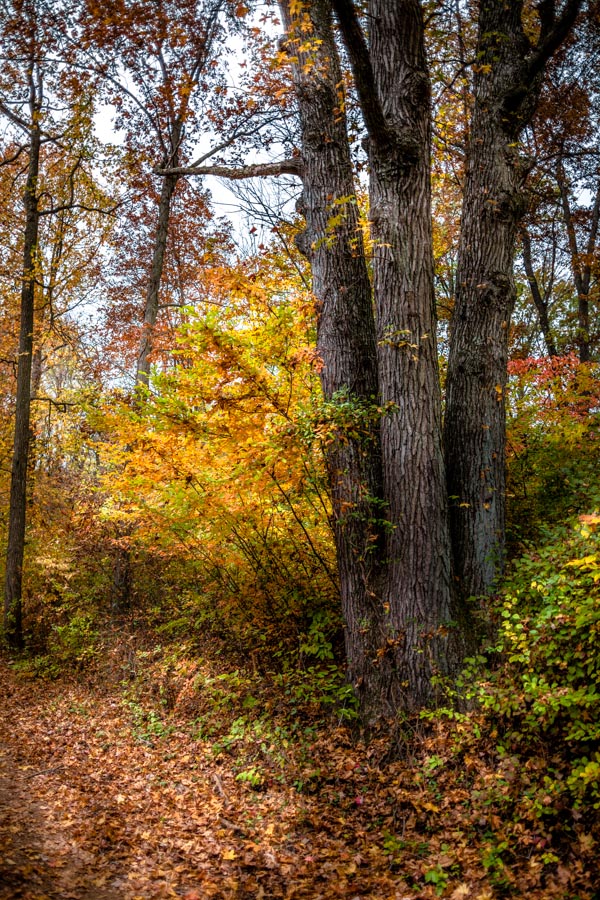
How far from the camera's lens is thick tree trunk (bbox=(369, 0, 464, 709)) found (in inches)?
196

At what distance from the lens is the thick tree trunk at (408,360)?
4988mm

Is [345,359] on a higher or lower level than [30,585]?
higher

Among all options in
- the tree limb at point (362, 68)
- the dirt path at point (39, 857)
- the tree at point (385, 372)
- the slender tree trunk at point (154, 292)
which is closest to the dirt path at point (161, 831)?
the dirt path at point (39, 857)

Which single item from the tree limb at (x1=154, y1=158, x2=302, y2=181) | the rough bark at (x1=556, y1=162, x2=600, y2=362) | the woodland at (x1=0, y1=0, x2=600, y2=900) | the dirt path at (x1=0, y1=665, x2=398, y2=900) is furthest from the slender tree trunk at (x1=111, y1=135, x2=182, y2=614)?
the rough bark at (x1=556, y1=162, x2=600, y2=362)

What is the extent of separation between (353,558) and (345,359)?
6.29 ft

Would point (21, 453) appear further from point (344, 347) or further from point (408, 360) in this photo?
point (408, 360)

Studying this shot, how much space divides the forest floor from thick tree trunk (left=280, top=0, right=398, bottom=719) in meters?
0.76

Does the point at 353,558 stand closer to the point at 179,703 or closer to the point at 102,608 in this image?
the point at 179,703

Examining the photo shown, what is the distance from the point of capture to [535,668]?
4.17m

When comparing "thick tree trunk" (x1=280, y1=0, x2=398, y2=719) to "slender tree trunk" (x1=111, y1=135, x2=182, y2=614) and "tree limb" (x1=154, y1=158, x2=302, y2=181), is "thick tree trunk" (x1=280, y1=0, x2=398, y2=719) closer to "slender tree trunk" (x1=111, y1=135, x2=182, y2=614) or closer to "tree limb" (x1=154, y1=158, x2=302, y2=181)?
"tree limb" (x1=154, y1=158, x2=302, y2=181)

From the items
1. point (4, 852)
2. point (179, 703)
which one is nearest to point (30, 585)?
point (179, 703)

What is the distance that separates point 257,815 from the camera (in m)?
4.50

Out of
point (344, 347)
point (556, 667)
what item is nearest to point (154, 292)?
point (344, 347)

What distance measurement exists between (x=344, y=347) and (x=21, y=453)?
26.1ft
